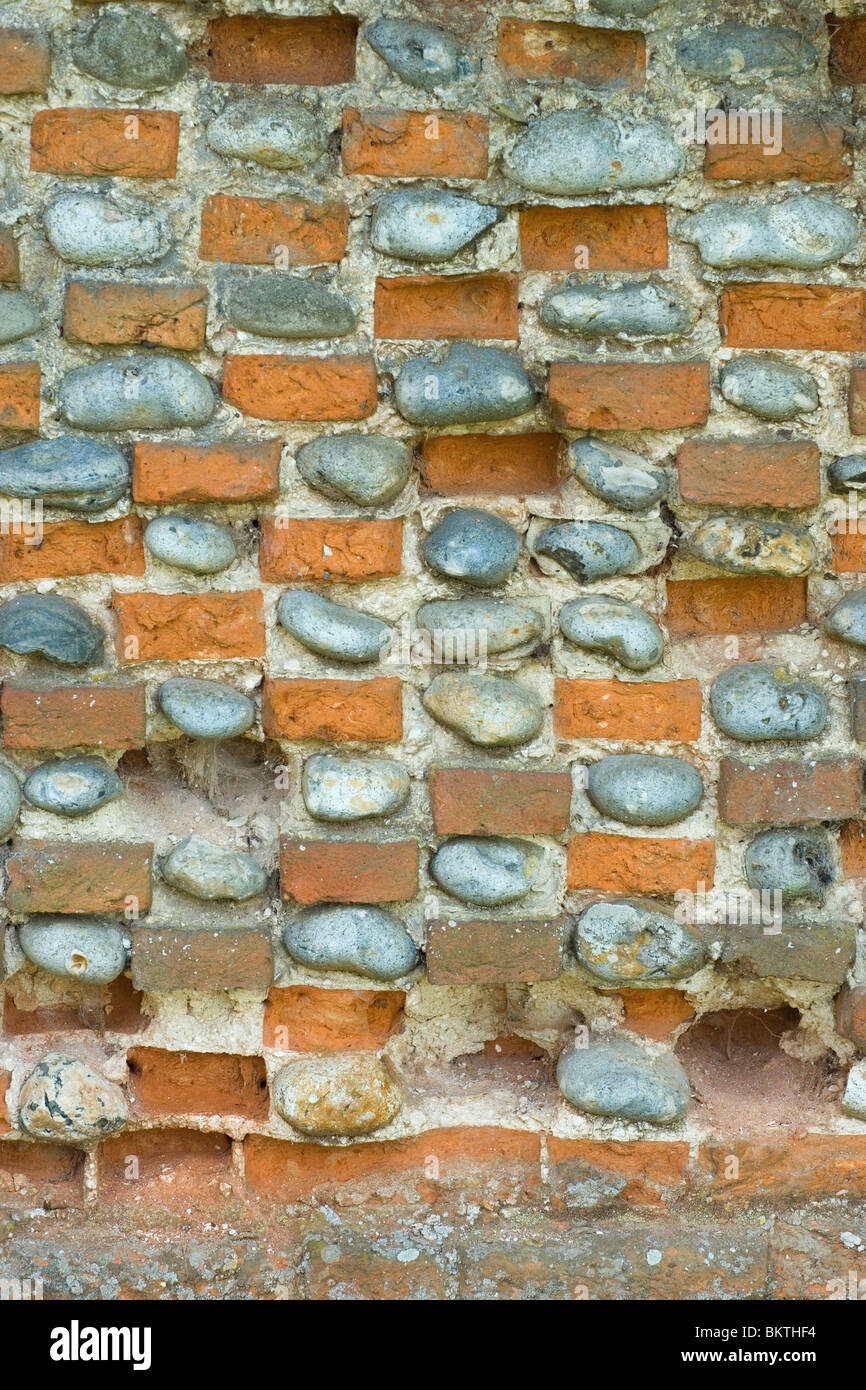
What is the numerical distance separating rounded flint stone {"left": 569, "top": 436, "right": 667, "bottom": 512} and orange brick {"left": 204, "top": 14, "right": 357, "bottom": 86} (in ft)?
1.92

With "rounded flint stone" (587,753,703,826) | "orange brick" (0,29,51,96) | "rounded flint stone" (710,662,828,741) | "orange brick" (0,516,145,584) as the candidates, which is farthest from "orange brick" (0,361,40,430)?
"rounded flint stone" (710,662,828,741)

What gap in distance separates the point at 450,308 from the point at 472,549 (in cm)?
33

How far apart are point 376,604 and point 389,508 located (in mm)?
132

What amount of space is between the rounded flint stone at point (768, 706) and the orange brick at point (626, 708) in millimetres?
44

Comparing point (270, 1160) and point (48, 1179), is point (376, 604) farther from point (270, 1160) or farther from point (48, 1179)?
point (48, 1179)

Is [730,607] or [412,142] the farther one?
[730,607]

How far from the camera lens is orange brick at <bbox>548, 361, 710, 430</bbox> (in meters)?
1.70

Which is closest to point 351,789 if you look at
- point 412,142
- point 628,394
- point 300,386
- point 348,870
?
point 348,870

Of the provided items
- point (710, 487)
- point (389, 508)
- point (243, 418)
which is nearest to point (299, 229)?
point (243, 418)

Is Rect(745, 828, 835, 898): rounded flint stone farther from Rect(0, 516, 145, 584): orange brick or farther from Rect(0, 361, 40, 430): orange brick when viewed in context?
Rect(0, 361, 40, 430): orange brick

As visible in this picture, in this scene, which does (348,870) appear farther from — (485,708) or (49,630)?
(49,630)

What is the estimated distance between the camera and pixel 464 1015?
6.03 ft

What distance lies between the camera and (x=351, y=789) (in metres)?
1.72

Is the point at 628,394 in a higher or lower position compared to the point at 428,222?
lower
